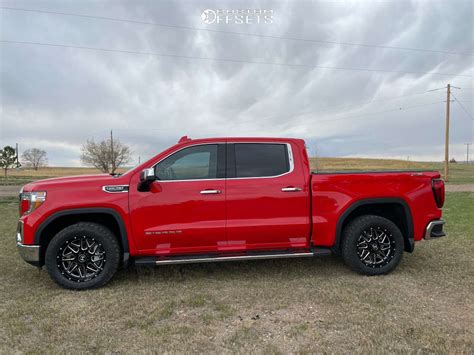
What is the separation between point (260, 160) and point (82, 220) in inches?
94.3

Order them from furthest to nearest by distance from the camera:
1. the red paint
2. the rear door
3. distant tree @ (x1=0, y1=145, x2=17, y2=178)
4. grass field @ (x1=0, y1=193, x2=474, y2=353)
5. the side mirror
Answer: distant tree @ (x1=0, y1=145, x2=17, y2=178) → the rear door → the red paint → the side mirror → grass field @ (x1=0, y1=193, x2=474, y2=353)

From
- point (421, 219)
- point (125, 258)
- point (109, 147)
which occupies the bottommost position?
point (125, 258)

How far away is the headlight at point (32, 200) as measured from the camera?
3.61 metres

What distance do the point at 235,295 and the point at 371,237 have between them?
2000 mm

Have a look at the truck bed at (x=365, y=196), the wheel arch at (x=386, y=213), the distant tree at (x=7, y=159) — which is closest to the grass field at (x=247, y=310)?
the wheel arch at (x=386, y=213)

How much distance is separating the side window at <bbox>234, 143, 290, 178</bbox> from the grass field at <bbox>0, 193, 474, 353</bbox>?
1411 mm

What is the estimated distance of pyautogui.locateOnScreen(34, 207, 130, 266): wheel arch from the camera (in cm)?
361

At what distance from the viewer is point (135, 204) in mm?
3676

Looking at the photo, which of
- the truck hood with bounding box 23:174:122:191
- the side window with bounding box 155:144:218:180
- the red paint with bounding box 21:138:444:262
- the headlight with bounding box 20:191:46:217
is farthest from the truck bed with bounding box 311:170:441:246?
the headlight with bounding box 20:191:46:217

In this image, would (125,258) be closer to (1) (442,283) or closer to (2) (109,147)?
(1) (442,283)

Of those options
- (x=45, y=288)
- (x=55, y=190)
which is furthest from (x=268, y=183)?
(x=45, y=288)

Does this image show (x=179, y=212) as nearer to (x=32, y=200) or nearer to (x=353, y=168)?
(x=32, y=200)

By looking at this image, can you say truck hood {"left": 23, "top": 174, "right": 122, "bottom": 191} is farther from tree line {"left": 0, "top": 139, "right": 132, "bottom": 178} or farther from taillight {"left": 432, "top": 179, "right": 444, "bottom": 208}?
tree line {"left": 0, "top": 139, "right": 132, "bottom": 178}

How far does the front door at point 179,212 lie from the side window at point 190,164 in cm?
1
